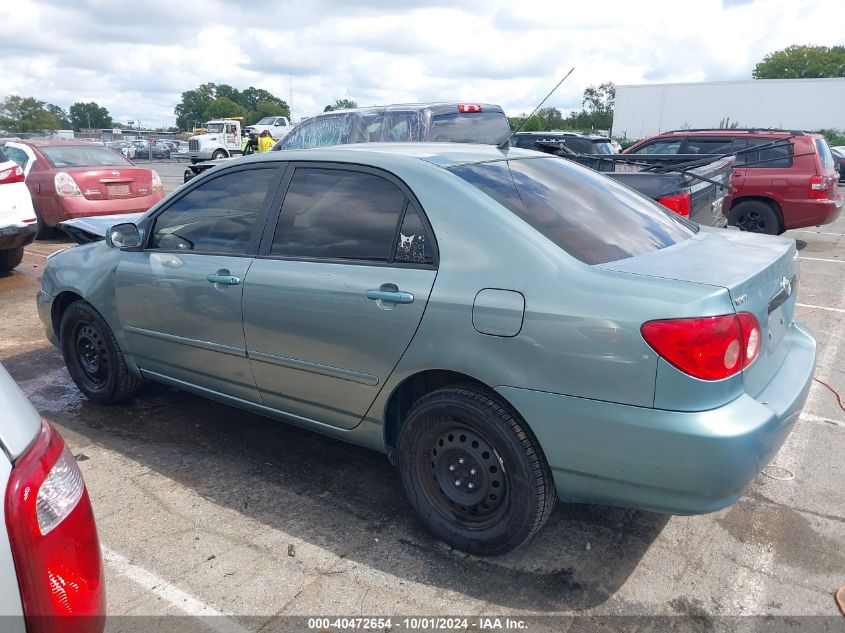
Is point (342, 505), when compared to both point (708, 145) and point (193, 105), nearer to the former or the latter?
point (708, 145)

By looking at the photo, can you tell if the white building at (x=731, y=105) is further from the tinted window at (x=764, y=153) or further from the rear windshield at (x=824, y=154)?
the tinted window at (x=764, y=153)

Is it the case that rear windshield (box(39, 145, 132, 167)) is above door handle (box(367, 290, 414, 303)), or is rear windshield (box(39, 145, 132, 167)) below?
above

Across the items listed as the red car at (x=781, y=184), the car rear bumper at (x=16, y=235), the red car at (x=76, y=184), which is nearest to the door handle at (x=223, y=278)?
the car rear bumper at (x=16, y=235)

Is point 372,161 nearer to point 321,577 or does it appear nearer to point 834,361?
point 321,577

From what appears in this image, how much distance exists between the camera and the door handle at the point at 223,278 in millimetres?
3548

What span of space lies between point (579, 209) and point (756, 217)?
8.51 metres

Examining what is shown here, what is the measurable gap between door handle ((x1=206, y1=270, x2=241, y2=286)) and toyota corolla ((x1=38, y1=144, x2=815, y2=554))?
0.01m

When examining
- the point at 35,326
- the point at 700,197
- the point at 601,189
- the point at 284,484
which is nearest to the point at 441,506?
the point at 284,484

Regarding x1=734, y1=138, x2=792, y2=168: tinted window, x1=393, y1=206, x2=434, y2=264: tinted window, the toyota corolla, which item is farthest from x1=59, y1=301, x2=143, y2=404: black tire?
x1=734, y1=138, x2=792, y2=168: tinted window

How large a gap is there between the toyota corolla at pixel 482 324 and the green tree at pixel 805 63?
88.2m

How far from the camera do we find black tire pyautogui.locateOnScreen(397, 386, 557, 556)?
2703 millimetres

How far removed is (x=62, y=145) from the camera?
10328mm

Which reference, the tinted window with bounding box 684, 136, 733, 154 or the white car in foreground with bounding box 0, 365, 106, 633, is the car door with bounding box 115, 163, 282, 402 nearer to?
the white car in foreground with bounding box 0, 365, 106, 633

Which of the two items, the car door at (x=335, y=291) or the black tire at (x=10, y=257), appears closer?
the car door at (x=335, y=291)
